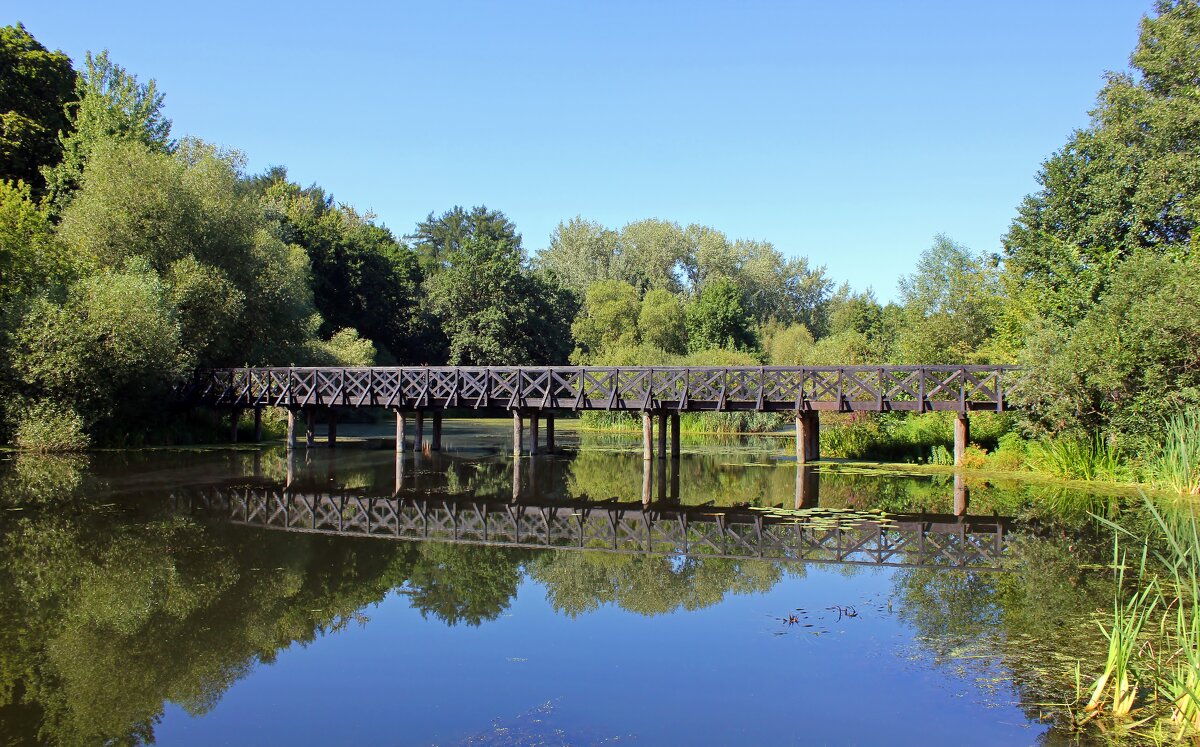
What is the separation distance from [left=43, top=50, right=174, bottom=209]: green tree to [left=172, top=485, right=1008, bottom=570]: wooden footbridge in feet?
73.3

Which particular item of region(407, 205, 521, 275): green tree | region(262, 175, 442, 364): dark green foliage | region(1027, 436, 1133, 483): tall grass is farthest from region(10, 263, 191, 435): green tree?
region(407, 205, 521, 275): green tree

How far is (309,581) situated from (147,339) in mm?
17631

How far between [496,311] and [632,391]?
25.2 meters

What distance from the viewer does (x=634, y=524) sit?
13.6 meters

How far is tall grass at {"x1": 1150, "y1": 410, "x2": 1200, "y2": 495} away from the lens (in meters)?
13.6

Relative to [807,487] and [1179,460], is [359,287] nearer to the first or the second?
[807,487]

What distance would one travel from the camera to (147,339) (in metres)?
24.0

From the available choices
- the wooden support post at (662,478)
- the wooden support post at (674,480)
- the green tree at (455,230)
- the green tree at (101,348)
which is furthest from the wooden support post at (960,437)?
the green tree at (455,230)

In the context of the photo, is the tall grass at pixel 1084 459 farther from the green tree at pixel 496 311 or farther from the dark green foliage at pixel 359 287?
the dark green foliage at pixel 359 287

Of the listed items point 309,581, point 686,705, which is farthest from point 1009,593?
point 309,581

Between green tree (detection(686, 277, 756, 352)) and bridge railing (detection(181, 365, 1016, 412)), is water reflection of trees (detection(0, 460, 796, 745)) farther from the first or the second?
green tree (detection(686, 277, 756, 352))

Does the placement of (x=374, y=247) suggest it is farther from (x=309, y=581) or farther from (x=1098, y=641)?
(x=1098, y=641)

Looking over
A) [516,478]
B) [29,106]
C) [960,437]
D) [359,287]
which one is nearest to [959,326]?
[960,437]

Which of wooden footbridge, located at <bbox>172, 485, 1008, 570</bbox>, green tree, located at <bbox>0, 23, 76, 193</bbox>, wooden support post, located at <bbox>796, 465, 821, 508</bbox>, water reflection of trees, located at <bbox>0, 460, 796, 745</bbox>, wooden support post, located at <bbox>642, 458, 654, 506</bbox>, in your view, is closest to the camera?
water reflection of trees, located at <bbox>0, 460, 796, 745</bbox>
